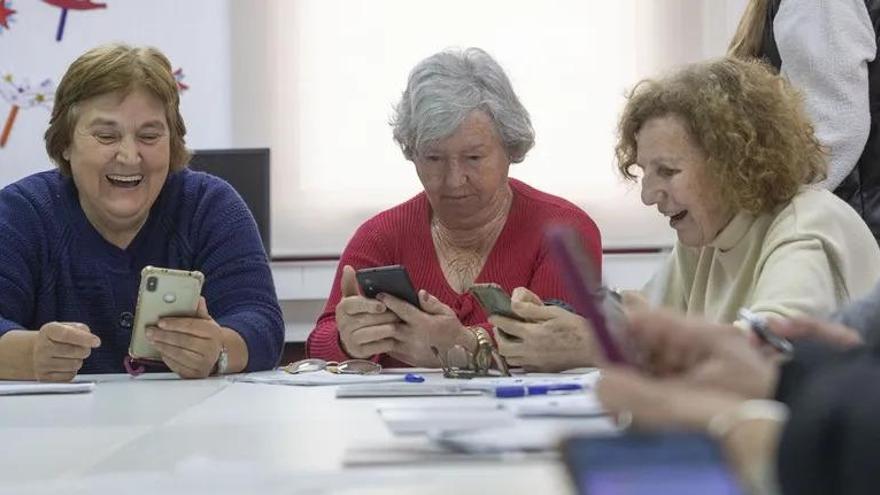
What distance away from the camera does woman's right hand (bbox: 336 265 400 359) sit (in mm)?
2279

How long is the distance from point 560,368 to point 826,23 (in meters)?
0.93

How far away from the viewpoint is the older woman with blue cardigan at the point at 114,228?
2.37 meters

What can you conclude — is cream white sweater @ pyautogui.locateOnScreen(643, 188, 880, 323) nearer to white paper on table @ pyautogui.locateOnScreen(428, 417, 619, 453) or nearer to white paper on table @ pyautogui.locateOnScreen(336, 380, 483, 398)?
white paper on table @ pyautogui.locateOnScreen(336, 380, 483, 398)

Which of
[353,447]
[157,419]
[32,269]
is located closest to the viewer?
[353,447]

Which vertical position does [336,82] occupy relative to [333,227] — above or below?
above

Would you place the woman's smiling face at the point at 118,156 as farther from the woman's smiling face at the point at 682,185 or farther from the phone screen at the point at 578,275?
the phone screen at the point at 578,275

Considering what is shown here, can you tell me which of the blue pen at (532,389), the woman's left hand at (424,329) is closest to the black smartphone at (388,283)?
the woman's left hand at (424,329)

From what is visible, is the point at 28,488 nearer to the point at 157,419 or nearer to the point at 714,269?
the point at 157,419

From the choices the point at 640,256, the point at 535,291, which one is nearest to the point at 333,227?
the point at 640,256

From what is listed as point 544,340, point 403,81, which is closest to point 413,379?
point 544,340

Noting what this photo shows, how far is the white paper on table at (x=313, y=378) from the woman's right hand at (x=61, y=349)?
251mm

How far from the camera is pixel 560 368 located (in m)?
2.14

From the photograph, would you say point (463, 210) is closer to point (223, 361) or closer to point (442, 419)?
point (223, 361)

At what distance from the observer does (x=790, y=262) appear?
194 cm
